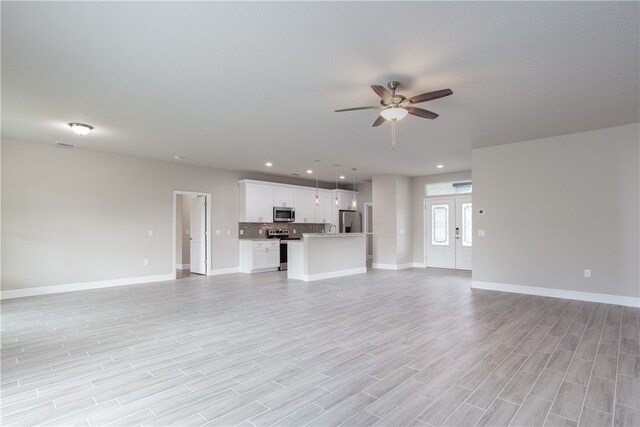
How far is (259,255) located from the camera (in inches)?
335

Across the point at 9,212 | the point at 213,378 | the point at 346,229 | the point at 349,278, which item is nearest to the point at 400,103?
the point at 213,378

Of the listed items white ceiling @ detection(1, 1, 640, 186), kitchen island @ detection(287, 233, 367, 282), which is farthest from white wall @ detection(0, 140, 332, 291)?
kitchen island @ detection(287, 233, 367, 282)

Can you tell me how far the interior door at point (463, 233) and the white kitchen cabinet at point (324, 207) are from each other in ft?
12.5

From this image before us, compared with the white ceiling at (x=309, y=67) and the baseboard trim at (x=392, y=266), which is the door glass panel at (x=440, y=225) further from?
the white ceiling at (x=309, y=67)

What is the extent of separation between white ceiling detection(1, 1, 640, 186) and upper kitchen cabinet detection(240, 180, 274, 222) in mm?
3283

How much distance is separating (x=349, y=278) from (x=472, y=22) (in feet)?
19.4

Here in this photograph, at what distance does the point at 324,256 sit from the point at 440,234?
12.7 ft

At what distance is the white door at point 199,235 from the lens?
8.18 meters

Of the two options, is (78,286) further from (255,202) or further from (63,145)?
(255,202)

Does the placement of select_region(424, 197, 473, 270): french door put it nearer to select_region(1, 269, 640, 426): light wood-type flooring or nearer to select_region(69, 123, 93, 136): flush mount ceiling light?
select_region(1, 269, 640, 426): light wood-type flooring

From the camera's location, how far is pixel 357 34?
251 cm

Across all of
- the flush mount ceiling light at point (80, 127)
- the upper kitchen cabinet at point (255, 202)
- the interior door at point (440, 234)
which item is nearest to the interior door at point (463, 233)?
the interior door at point (440, 234)

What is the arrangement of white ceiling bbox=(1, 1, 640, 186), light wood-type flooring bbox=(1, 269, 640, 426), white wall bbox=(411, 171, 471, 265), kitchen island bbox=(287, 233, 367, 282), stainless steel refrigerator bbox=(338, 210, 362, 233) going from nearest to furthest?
1. light wood-type flooring bbox=(1, 269, 640, 426)
2. white ceiling bbox=(1, 1, 640, 186)
3. kitchen island bbox=(287, 233, 367, 282)
4. white wall bbox=(411, 171, 471, 265)
5. stainless steel refrigerator bbox=(338, 210, 362, 233)

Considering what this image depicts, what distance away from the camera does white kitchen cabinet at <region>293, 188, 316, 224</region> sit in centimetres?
966
